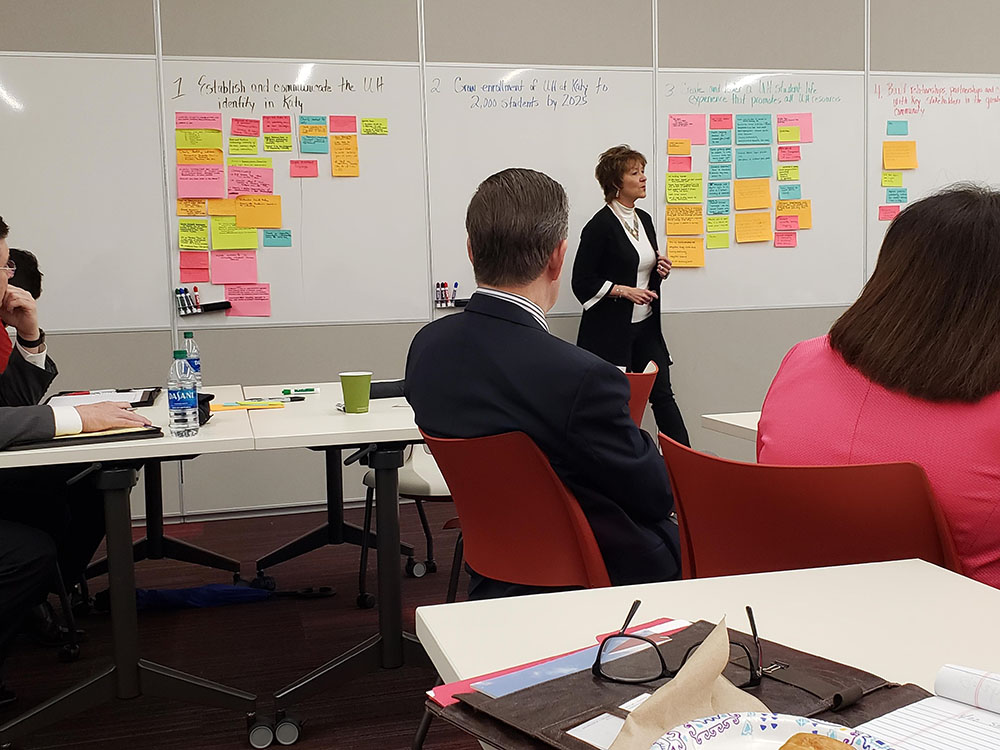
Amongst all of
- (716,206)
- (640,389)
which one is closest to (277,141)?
(716,206)

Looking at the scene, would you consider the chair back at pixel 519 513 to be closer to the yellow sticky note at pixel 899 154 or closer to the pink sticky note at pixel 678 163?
the pink sticky note at pixel 678 163

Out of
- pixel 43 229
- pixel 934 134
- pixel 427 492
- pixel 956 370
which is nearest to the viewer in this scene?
pixel 956 370

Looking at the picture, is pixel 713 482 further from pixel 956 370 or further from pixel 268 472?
pixel 268 472

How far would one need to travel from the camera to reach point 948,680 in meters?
0.78

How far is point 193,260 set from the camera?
4.53m

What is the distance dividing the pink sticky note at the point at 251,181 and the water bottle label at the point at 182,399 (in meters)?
2.44

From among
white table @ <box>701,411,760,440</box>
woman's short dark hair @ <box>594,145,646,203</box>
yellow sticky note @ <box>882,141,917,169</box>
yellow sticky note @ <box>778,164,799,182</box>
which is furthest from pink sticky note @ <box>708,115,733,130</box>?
white table @ <box>701,411,760,440</box>

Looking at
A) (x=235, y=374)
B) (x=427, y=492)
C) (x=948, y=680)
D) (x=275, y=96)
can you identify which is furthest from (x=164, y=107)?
(x=948, y=680)

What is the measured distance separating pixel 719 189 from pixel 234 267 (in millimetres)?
2543

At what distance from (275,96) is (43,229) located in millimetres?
1207

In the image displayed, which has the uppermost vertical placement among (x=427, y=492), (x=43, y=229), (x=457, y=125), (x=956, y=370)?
(x=457, y=125)

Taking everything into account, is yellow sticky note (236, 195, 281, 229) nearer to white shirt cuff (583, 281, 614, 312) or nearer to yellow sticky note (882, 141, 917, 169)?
white shirt cuff (583, 281, 614, 312)

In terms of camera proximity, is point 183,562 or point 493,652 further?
point 183,562

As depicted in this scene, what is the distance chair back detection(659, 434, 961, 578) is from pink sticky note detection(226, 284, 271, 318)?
348 cm
